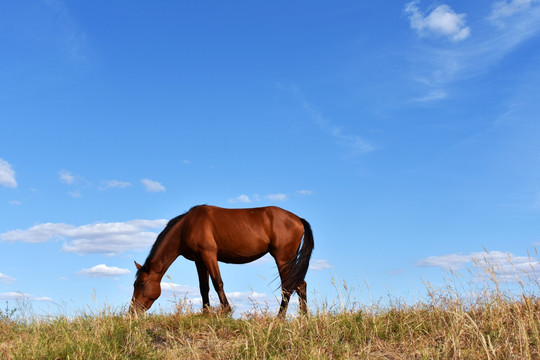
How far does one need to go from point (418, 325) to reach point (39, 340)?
5842mm

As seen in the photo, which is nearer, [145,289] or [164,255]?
[145,289]

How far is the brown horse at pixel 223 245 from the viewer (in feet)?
35.1

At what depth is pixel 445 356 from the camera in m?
5.70

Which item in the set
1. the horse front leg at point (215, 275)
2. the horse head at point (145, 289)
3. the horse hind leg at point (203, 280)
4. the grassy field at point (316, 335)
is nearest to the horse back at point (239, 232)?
the horse front leg at point (215, 275)

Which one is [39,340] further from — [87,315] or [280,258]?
[280,258]

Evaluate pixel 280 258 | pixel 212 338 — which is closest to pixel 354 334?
pixel 212 338

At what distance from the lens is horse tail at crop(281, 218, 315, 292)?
10.5m

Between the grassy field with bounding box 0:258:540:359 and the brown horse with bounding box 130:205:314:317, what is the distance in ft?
8.05

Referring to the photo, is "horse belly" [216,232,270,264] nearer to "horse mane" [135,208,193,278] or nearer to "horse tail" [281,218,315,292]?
"horse tail" [281,218,315,292]

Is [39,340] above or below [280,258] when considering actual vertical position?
below

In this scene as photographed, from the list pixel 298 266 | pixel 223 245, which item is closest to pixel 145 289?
pixel 223 245

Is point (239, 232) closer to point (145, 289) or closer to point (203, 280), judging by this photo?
point (203, 280)

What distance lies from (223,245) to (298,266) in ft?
6.06

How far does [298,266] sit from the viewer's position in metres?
10.8
